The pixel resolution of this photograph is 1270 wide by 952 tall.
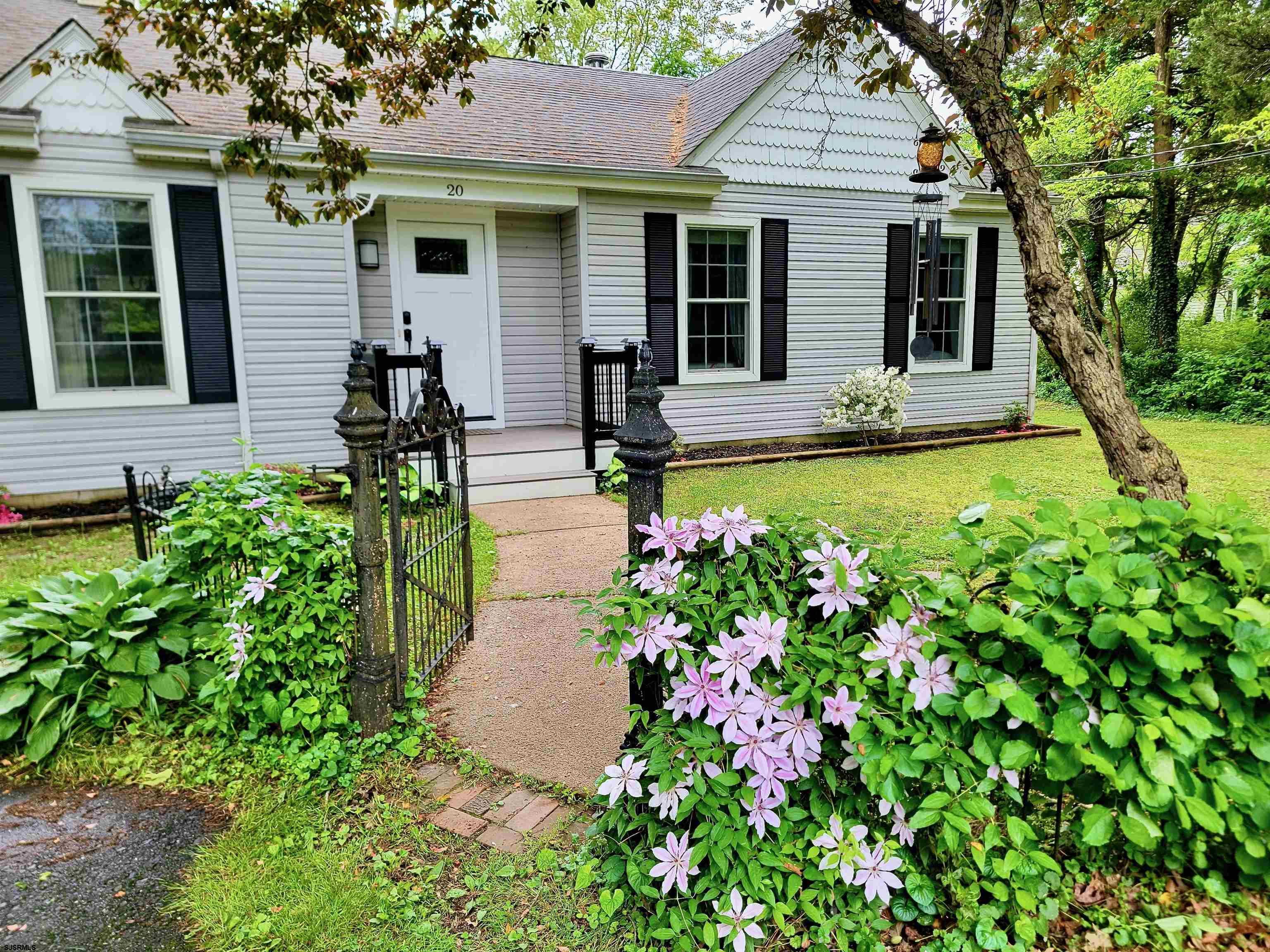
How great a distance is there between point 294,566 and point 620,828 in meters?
1.60

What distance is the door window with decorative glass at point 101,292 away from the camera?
632 centimetres

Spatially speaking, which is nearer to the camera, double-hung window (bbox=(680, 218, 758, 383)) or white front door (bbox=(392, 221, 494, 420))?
white front door (bbox=(392, 221, 494, 420))

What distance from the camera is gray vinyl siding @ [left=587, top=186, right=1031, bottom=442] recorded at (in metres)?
8.41

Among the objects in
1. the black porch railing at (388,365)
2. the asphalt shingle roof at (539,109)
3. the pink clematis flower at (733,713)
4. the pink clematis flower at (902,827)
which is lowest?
the pink clematis flower at (902,827)

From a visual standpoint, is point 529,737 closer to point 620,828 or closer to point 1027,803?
point 620,828

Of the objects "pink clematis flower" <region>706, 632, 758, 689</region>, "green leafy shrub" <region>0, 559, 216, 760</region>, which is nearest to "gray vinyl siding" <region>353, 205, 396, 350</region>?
"green leafy shrub" <region>0, 559, 216, 760</region>

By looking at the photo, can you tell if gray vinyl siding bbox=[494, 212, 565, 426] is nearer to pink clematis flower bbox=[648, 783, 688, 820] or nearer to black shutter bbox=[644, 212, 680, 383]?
black shutter bbox=[644, 212, 680, 383]

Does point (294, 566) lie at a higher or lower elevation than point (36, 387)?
lower

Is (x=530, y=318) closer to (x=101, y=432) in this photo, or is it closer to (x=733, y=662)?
(x=101, y=432)

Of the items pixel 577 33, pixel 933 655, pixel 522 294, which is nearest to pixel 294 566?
pixel 933 655

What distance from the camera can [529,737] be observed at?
2850 mm

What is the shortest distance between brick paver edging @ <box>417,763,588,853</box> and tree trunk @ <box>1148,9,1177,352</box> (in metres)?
16.5

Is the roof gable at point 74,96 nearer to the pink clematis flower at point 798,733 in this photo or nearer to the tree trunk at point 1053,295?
the tree trunk at point 1053,295

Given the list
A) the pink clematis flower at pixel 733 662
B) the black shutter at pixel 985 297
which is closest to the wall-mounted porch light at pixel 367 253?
the pink clematis flower at pixel 733 662
